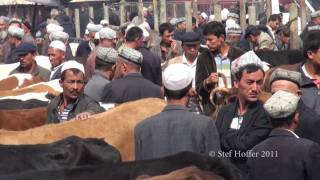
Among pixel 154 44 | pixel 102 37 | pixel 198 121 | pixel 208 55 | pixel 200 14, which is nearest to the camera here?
pixel 198 121

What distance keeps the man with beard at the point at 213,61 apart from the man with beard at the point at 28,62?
11.0 ft

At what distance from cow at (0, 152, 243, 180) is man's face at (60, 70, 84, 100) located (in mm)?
2918

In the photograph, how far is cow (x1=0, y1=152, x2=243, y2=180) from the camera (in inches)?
224

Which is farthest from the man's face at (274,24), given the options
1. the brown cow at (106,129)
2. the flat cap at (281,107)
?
the flat cap at (281,107)

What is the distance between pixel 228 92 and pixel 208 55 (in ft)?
5.71

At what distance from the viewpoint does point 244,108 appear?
752 centimetres

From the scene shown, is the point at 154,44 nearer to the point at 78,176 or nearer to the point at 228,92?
the point at 228,92

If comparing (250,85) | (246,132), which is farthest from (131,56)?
(246,132)

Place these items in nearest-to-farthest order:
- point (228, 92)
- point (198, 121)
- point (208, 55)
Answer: point (198, 121), point (228, 92), point (208, 55)

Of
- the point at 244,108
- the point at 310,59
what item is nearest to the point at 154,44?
the point at 310,59

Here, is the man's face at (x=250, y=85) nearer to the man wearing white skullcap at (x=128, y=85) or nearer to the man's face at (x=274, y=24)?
the man wearing white skullcap at (x=128, y=85)

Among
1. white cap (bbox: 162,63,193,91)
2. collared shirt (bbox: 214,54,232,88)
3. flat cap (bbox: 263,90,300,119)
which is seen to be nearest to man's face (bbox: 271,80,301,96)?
flat cap (bbox: 263,90,300,119)

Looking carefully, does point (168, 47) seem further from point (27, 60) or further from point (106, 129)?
point (106, 129)

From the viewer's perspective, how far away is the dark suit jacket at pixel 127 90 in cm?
952
